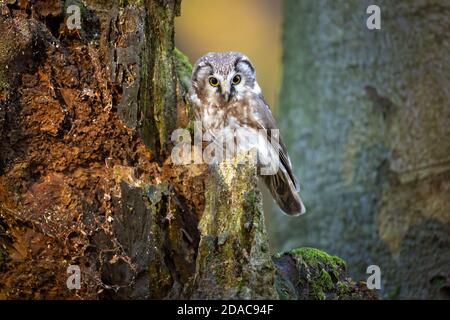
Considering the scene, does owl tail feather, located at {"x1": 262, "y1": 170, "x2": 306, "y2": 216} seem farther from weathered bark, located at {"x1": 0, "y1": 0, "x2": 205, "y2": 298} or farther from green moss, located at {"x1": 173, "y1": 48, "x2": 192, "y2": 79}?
weathered bark, located at {"x1": 0, "y1": 0, "x2": 205, "y2": 298}

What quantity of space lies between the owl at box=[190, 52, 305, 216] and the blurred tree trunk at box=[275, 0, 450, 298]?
16.7 inches

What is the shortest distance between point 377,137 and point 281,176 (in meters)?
0.77

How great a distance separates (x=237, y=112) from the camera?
5.23 metres

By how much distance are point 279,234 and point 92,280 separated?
2690 millimetres

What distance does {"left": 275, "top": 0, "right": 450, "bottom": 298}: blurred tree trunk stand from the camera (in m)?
5.12

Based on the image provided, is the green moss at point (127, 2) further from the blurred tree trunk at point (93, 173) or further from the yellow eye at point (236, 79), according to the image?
the yellow eye at point (236, 79)

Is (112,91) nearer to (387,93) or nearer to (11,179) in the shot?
(11,179)

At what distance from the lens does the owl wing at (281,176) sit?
17.2ft

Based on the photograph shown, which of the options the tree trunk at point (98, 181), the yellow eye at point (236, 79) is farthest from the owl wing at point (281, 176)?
the tree trunk at point (98, 181)

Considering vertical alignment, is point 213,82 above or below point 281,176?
above

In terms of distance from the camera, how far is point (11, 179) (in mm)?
3793

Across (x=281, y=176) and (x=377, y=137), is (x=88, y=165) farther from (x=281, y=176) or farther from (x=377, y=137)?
(x=377, y=137)

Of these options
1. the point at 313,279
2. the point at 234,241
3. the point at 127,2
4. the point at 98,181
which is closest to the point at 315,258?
the point at 313,279
